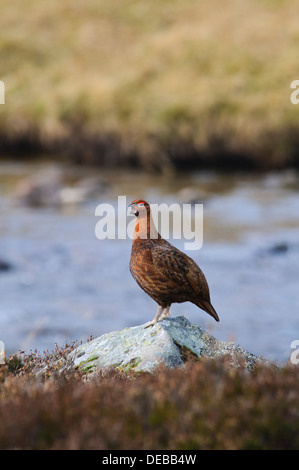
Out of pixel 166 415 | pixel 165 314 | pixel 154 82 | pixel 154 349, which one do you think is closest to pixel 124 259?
pixel 165 314

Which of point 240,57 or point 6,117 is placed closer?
point 6,117

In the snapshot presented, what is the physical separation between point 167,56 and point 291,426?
29.3 meters

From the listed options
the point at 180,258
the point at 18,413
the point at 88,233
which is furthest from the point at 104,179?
the point at 18,413

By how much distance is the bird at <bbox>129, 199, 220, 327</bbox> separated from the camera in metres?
4.85

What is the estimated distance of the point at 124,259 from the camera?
15422 mm

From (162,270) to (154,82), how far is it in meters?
24.6

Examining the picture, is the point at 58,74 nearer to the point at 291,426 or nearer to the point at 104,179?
the point at 104,179

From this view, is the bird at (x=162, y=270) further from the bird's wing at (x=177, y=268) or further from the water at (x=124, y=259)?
the water at (x=124, y=259)

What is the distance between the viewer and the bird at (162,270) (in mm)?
4852

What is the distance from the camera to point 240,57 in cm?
2948

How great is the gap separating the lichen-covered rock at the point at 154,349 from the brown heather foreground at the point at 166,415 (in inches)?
44.5

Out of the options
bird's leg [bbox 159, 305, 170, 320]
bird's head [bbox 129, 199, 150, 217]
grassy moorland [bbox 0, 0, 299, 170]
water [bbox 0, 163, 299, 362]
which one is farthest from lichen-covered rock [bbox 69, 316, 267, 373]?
grassy moorland [bbox 0, 0, 299, 170]

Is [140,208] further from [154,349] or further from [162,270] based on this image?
[154,349]

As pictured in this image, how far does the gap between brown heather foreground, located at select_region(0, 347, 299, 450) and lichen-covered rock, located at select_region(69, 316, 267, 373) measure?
1130mm
